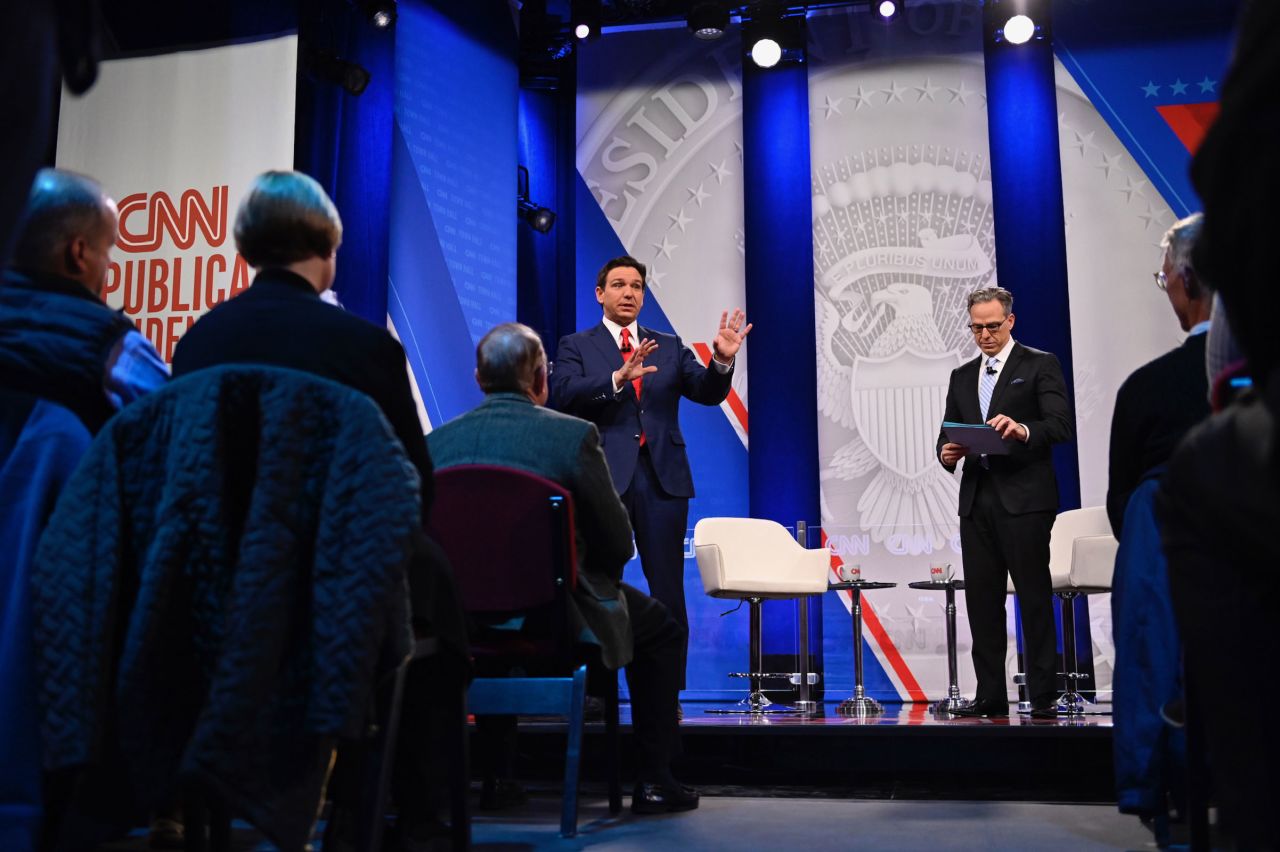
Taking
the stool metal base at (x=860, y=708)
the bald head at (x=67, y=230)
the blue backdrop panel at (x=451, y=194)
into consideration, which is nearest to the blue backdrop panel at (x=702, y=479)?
the blue backdrop panel at (x=451, y=194)

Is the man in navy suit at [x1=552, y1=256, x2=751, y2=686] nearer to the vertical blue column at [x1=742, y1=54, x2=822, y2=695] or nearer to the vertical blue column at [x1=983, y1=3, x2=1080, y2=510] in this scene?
the vertical blue column at [x1=742, y1=54, x2=822, y2=695]

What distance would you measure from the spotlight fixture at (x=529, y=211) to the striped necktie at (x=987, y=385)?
3746 mm

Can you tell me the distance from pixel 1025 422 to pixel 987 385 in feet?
0.85

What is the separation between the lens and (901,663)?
7.12 meters

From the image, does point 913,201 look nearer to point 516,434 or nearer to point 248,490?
point 516,434

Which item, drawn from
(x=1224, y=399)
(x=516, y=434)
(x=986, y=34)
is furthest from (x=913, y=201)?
(x=1224, y=399)

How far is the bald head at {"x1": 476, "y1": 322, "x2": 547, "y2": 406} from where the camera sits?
119 inches

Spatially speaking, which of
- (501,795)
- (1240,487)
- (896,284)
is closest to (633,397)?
(501,795)

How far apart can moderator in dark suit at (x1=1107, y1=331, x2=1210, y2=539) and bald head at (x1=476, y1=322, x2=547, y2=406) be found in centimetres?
140

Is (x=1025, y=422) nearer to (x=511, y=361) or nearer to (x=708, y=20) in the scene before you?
(x=511, y=361)

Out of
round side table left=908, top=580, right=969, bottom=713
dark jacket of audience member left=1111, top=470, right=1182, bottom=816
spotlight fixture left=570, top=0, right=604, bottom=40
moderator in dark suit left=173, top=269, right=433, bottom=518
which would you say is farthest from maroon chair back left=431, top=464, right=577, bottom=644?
spotlight fixture left=570, top=0, right=604, bottom=40

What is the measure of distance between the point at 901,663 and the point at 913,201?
2916 millimetres

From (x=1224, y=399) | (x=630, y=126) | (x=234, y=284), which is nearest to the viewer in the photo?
(x=1224, y=399)

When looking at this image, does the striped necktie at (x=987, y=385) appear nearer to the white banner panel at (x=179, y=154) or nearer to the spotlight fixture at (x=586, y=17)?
the white banner panel at (x=179, y=154)
